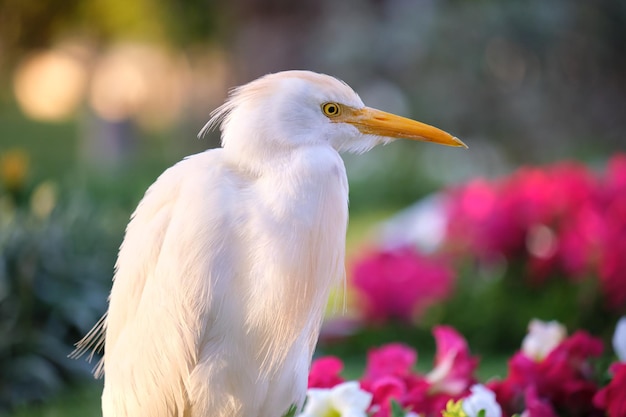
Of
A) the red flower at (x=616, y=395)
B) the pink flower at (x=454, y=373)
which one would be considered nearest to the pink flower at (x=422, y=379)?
the pink flower at (x=454, y=373)

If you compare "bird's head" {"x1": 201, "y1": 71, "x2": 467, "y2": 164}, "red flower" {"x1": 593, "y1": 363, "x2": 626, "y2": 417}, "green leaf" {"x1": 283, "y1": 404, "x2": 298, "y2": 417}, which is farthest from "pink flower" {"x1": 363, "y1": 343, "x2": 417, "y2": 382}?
"bird's head" {"x1": 201, "y1": 71, "x2": 467, "y2": 164}

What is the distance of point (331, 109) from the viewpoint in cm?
179

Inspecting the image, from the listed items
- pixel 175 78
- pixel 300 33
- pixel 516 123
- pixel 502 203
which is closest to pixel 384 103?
pixel 300 33

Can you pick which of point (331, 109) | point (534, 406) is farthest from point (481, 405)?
point (331, 109)

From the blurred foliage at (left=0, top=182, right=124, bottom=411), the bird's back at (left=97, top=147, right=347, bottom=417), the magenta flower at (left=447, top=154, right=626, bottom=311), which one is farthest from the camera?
the magenta flower at (left=447, top=154, right=626, bottom=311)

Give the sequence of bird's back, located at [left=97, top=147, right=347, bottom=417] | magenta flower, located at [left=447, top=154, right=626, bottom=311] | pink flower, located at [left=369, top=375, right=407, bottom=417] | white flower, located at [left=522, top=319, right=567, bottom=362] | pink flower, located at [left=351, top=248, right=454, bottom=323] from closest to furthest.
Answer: bird's back, located at [left=97, top=147, right=347, bottom=417], pink flower, located at [left=369, top=375, right=407, bottom=417], white flower, located at [left=522, top=319, right=567, bottom=362], magenta flower, located at [left=447, top=154, right=626, bottom=311], pink flower, located at [left=351, top=248, right=454, bottom=323]

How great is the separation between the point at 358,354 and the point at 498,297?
2.39 feet

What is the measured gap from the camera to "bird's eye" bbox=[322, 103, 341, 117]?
5.85 feet

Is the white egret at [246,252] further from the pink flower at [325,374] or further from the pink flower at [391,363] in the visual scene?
the pink flower at [391,363]

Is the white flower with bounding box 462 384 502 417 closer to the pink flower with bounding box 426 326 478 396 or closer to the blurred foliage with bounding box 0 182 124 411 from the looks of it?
the pink flower with bounding box 426 326 478 396

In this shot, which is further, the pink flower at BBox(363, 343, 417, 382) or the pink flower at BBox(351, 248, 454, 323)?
the pink flower at BBox(351, 248, 454, 323)

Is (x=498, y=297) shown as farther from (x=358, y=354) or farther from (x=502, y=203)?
(x=358, y=354)

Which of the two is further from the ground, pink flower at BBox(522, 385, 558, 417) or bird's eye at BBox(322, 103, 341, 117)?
bird's eye at BBox(322, 103, 341, 117)

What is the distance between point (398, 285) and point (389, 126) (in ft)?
8.15
